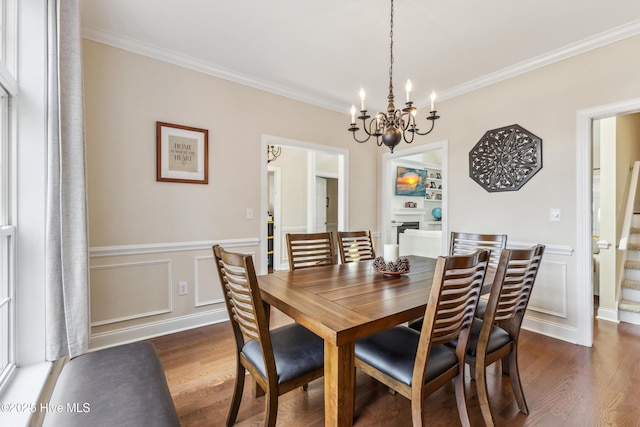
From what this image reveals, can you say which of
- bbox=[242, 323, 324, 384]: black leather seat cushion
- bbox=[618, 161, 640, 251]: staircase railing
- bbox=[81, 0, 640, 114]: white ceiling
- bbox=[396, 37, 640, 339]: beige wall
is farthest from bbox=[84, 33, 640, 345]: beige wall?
bbox=[242, 323, 324, 384]: black leather seat cushion

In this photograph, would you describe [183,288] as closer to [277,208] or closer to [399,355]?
[399,355]

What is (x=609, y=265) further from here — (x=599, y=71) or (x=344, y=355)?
(x=344, y=355)

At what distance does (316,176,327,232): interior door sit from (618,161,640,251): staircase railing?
4.43 meters

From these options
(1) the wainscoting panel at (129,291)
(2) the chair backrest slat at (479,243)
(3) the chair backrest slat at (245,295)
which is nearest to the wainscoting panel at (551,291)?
(2) the chair backrest slat at (479,243)

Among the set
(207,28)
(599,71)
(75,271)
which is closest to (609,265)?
(599,71)

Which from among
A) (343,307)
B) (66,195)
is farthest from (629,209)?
(66,195)

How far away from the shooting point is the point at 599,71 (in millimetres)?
2396

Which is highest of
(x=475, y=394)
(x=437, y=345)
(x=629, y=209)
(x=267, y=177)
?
(x=267, y=177)

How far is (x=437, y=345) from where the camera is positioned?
1.35m

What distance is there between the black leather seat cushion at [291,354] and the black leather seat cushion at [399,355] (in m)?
0.23

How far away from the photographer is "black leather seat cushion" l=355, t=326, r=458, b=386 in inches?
51.0

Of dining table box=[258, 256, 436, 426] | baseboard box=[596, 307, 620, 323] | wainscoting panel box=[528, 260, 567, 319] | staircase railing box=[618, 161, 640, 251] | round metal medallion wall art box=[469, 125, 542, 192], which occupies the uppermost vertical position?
round metal medallion wall art box=[469, 125, 542, 192]

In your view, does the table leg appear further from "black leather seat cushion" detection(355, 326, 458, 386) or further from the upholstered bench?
the upholstered bench

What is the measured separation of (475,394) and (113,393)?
193 cm
